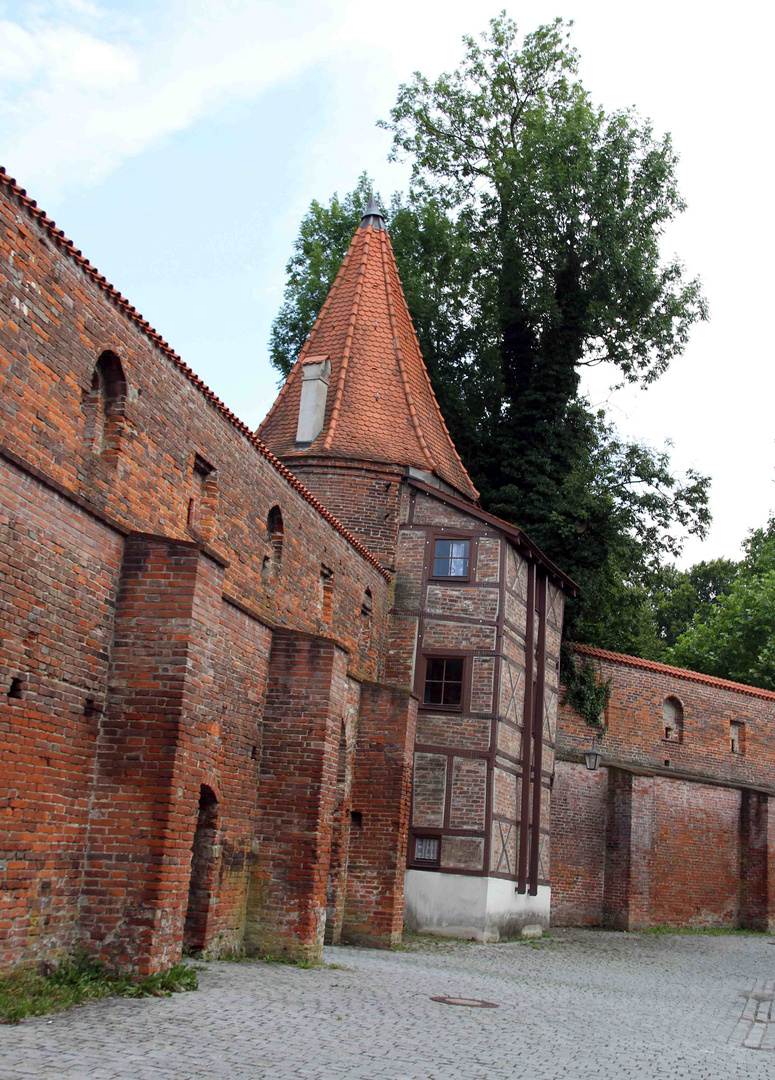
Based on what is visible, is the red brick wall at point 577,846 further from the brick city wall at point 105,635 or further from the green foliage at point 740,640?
the green foliage at point 740,640

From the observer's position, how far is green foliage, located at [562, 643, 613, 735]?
964 inches

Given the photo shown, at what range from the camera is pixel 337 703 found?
1311cm

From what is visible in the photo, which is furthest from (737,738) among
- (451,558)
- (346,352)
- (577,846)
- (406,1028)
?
(406,1028)

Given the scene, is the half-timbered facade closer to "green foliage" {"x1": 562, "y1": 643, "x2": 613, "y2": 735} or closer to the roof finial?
"green foliage" {"x1": 562, "y1": 643, "x2": 613, "y2": 735}

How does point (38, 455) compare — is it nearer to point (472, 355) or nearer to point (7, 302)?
point (7, 302)

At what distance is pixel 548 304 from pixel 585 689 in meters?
8.92

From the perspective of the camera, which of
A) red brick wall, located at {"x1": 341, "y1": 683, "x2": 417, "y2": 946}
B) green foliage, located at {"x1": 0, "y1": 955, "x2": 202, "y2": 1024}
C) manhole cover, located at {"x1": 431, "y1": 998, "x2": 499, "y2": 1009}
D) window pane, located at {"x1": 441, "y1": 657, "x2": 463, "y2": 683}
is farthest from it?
→ window pane, located at {"x1": 441, "y1": 657, "x2": 463, "y2": 683}

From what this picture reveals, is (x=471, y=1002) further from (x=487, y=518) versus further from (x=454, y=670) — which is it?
(x=487, y=518)


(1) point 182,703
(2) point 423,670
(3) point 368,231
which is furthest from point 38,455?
(3) point 368,231

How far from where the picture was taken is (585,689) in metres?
24.7

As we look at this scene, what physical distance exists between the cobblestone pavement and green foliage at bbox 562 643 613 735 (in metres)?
9.88

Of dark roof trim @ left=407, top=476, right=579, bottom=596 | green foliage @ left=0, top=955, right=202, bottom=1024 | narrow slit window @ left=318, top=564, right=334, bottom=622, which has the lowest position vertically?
green foliage @ left=0, top=955, right=202, bottom=1024

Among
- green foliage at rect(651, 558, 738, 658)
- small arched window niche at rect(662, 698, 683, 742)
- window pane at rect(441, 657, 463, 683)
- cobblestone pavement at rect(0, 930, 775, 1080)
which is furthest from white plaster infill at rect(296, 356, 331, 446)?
green foliage at rect(651, 558, 738, 658)

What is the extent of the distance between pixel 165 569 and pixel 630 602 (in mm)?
20021
